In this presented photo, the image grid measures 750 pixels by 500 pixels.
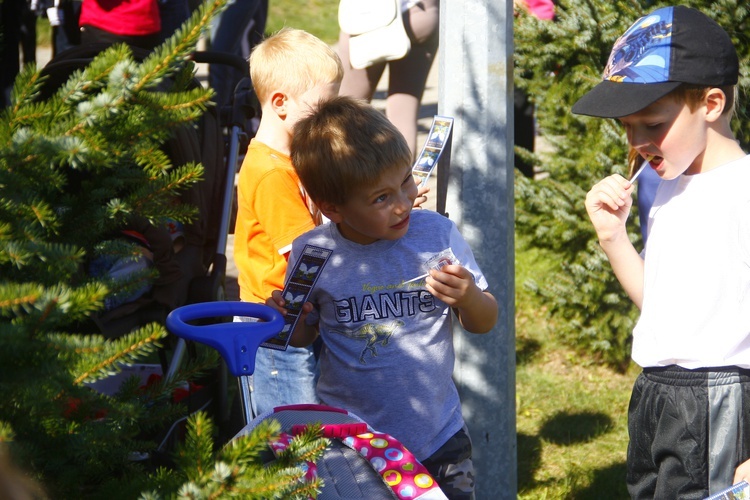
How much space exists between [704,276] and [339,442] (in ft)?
3.30

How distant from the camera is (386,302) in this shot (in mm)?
2391

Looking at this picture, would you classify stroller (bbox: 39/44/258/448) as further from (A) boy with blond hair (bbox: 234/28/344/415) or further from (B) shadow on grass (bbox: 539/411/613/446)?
(B) shadow on grass (bbox: 539/411/613/446)

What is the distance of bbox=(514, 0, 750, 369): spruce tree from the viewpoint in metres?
4.39

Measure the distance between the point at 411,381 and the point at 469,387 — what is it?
818mm

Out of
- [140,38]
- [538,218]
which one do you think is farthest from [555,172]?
[140,38]

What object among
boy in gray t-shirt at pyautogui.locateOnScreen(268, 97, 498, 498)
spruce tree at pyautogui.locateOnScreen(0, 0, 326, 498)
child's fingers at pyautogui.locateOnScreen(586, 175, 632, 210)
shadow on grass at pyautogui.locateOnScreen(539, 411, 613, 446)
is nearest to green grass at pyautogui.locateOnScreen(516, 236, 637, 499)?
shadow on grass at pyautogui.locateOnScreen(539, 411, 613, 446)

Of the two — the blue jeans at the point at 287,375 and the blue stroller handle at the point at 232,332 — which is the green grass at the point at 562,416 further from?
the blue stroller handle at the point at 232,332

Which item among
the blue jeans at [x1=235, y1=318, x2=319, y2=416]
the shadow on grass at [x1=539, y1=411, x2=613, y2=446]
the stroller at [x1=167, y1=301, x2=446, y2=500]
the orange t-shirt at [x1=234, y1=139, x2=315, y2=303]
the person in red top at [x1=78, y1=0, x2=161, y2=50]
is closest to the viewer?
the stroller at [x1=167, y1=301, x2=446, y2=500]

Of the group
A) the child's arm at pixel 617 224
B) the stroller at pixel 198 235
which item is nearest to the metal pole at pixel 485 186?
the child's arm at pixel 617 224

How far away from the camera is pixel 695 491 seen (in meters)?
2.33

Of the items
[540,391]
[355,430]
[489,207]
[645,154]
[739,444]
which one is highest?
[645,154]

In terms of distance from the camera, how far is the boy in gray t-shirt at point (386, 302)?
93.0 inches

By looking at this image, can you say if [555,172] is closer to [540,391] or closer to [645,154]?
[540,391]

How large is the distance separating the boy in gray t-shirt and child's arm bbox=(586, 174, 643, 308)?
0.40 metres
